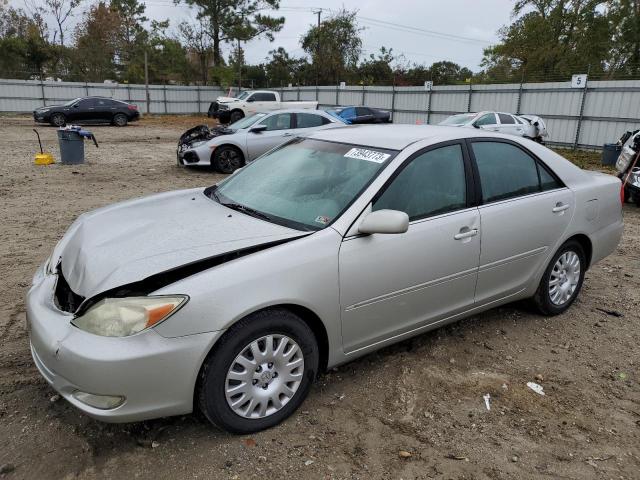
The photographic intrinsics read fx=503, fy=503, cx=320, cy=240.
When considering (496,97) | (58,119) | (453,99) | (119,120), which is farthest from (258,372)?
(119,120)

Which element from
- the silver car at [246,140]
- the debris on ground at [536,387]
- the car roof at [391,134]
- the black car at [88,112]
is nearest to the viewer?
the debris on ground at [536,387]

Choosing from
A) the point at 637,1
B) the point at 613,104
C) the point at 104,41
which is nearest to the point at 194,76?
the point at 104,41

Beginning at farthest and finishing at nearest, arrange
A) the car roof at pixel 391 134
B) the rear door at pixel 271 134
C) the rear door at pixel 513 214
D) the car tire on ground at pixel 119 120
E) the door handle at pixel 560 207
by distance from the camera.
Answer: the car tire on ground at pixel 119 120
the rear door at pixel 271 134
the door handle at pixel 560 207
the rear door at pixel 513 214
the car roof at pixel 391 134

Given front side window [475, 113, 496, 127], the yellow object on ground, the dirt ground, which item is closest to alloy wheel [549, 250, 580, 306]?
the dirt ground

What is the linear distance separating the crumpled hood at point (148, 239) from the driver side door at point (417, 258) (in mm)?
494

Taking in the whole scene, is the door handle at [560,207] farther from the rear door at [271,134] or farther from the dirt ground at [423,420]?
the rear door at [271,134]

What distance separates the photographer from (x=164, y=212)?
3.37 meters

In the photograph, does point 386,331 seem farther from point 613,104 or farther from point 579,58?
point 579,58

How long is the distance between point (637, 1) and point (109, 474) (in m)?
37.6

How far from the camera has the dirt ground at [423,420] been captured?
2.49 meters

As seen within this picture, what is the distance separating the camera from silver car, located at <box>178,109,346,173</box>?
11469 millimetres

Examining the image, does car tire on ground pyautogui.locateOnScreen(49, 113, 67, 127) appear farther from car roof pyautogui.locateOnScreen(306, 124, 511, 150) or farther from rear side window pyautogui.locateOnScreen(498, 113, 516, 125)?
car roof pyautogui.locateOnScreen(306, 124, 511, 150)

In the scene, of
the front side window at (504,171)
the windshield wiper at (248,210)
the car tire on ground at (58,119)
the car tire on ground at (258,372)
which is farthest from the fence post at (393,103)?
the car tire on ground at (258,372)

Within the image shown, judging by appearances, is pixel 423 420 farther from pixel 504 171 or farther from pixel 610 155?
pixel 610 155
